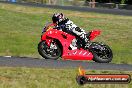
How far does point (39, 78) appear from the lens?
13508mm

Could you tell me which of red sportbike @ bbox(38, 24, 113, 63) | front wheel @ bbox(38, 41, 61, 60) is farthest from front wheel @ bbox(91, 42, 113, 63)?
front wheel @ bbox(38, 41, 61, 60)

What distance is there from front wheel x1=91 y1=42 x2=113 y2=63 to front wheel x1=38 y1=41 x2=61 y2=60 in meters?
1.45

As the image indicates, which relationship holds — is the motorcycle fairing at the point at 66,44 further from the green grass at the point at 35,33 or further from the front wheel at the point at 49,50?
the green grass at the point at 35,33

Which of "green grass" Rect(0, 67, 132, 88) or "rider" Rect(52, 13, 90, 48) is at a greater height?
"rider" Rect(52, 13, 90, 48)

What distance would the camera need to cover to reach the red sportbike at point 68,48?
55.1 feet

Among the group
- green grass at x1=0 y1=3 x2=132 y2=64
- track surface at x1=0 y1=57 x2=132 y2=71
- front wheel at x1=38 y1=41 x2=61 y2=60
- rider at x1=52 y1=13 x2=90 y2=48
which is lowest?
green grass at x1=0 y1=3 x2=132 y2=64

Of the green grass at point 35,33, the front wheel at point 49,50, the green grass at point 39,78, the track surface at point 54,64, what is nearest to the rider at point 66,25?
the front wheel at point 49,50

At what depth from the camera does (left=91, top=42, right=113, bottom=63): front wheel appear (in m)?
17.0

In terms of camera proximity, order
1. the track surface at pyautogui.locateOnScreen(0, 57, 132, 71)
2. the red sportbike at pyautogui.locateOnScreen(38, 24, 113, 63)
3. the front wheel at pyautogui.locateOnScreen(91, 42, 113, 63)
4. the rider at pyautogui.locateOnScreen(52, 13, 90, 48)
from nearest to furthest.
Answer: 1. the track surface at pyautogui.locateOnScreen(0, 57, 132, 71)
2. the rider at pyautogui.locateOnScreen(52, 13, 90, 48)
3. the red sportbike at pyautogui.locateOnScreen(38, 24, 113, 63)
4. the front wheel at pyautogui.locateOnScreen(91, 42, 113, 63)

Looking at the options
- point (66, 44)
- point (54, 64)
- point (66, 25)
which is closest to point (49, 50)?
point (66, 44)

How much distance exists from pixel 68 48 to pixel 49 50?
85cm

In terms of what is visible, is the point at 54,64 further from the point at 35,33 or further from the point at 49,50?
the point at 35,33

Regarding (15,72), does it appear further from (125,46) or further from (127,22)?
(127,22)

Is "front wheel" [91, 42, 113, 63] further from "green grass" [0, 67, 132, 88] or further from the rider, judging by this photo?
"green grass" [0, 67, 132, 88]
